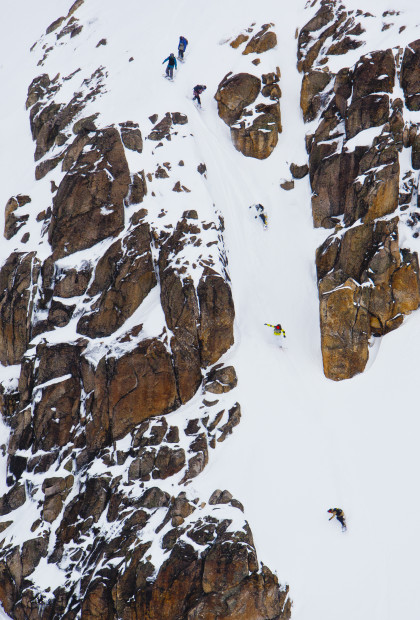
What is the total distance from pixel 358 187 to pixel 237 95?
1185 centimetres

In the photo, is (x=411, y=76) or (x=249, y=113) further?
(x=249, y=113)

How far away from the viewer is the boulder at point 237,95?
1198 inches

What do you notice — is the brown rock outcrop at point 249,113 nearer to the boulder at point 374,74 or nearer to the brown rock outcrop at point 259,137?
the brown rock outcrop at point 259,137

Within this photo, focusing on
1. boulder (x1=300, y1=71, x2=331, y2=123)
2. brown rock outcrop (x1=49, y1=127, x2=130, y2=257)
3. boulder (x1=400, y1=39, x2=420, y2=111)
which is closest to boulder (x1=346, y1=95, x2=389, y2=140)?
boulder (x1=400, y1=39, x2=420, y2=111)

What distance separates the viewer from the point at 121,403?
2022 cm

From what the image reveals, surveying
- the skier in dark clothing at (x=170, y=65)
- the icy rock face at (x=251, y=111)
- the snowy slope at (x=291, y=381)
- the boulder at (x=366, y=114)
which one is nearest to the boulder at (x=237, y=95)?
the icy rock face at (x=251, y=111)

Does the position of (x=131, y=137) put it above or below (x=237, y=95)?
below

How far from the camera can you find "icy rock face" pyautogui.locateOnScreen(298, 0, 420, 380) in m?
21.0

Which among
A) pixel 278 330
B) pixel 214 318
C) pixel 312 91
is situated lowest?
pixel 278 330

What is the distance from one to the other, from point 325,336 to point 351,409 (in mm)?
3296

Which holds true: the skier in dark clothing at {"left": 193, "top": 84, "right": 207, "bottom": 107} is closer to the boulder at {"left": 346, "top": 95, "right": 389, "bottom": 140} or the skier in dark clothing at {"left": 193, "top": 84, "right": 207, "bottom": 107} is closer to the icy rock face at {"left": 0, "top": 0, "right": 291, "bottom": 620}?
the icy rock face at {"left": 0, "top": 0, "right": 291, "bottom": 620}

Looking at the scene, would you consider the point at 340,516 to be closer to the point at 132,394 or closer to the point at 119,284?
the point at 132,394

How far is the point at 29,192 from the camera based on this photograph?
1190 inches

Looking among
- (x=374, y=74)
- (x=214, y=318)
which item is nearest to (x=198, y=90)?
(x=374, y=74)
